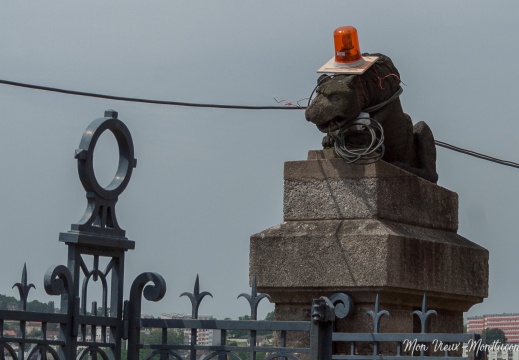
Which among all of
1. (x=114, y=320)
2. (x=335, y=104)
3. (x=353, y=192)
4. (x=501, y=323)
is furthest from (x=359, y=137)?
(x=114, y=320)

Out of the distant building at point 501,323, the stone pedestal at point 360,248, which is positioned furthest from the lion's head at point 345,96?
the distant building at point 501,323

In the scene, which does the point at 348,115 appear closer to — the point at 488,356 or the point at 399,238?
the point at 399,238

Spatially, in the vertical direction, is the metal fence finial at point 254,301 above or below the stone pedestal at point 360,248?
below

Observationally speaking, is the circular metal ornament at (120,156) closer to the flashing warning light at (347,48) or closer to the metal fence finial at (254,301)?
the metal fence finial at (254,301)

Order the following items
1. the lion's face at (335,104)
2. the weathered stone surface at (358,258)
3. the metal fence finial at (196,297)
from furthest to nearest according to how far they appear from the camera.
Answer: the lion's face at (335,104), the weathered stone surface at (358,258), the metal fence finial at (196,297)

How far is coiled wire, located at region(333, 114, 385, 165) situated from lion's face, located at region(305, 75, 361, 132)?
47 millimetres

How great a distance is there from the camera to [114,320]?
248 inches

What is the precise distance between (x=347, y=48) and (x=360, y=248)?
1.22 metres

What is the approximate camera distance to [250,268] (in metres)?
7.75

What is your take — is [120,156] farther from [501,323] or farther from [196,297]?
[501,323]

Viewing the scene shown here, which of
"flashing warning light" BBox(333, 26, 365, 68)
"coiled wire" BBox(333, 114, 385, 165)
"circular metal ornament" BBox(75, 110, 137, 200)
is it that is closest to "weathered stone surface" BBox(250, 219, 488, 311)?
"coiled wire" BBox(333, 114, 385, 165)

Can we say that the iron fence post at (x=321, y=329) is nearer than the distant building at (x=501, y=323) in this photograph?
Yes

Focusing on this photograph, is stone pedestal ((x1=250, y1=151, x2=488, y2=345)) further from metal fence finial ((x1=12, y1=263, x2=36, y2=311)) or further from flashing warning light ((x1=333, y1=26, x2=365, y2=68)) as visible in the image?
metal fence finial ((x1=12, y1=263, x2=36, y2=311))

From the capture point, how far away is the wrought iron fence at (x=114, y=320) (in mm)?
5859
